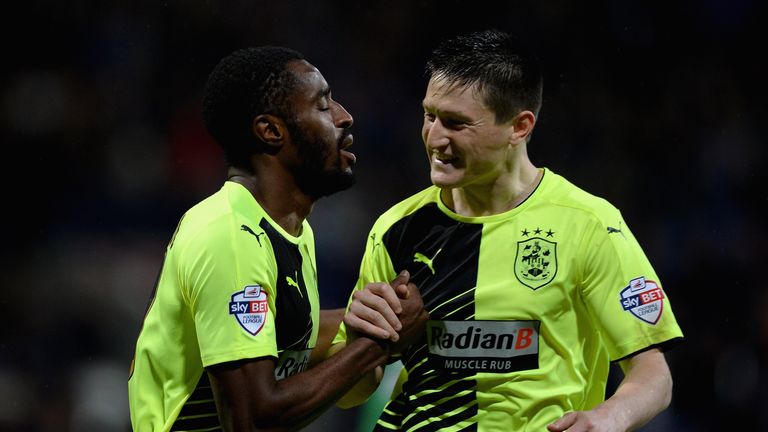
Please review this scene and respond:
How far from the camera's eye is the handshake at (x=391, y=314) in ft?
11.1

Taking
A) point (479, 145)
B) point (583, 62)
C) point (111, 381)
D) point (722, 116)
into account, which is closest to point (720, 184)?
point (722, 116)

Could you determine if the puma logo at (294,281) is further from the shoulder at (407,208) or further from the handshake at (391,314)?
the shoulder at (407,208)

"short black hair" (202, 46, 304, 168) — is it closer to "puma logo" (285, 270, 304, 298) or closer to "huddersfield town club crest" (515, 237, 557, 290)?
"puma logo" (285, 270, 304, 298)

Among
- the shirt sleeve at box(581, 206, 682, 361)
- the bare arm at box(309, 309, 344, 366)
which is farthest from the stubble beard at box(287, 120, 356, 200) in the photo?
the shirt sleeve at box(581, 206, 682, 361)

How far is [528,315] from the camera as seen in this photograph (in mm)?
3393

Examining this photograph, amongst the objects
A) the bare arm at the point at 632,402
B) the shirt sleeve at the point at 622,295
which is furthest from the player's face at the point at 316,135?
the bare arm at the point at 632,402

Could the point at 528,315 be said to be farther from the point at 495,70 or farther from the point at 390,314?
the point at 495,70

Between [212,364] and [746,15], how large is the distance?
7.55 metres

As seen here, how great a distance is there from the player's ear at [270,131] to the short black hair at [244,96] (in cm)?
2

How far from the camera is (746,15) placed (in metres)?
9.36

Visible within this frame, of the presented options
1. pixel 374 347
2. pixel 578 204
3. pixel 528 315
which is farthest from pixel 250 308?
pixel 578 204

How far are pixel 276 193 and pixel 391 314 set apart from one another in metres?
0.63

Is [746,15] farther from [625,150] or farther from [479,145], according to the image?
[479,145]

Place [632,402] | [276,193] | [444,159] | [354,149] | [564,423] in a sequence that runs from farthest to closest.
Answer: [354,149], [276,193], [444,159], [632,402], [564,423]
